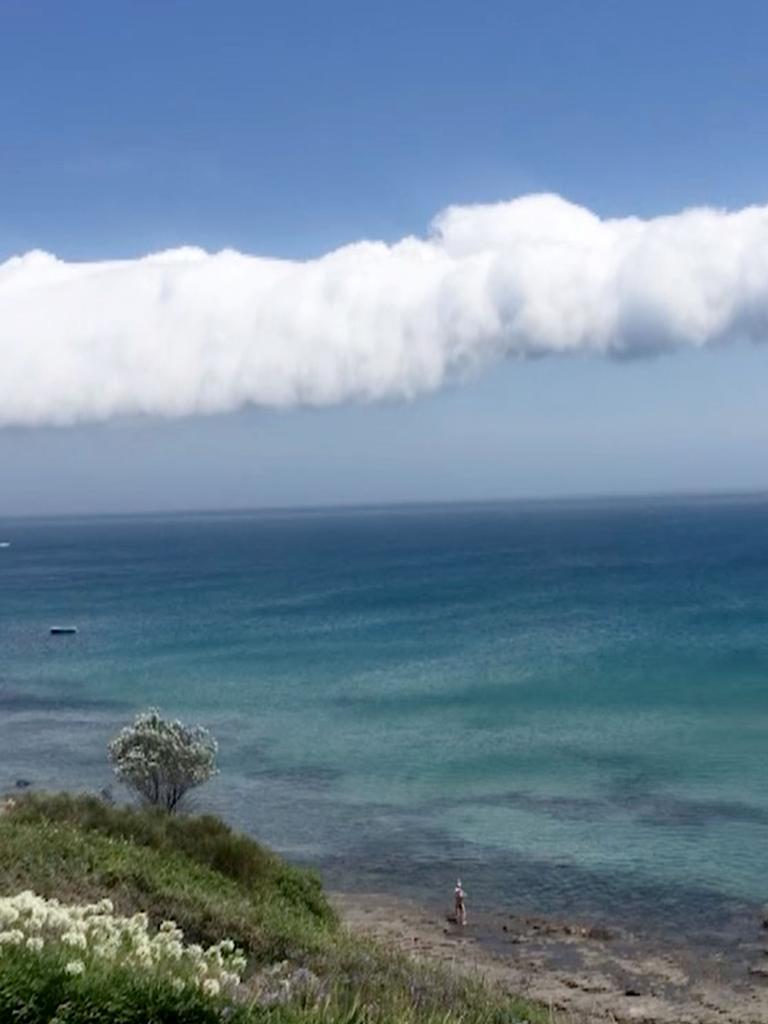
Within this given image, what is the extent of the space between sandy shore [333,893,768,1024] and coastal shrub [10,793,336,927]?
3.81 m

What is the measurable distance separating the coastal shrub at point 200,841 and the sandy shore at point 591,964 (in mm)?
3809

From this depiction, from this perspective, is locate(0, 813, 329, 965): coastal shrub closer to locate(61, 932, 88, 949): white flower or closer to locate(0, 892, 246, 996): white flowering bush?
locate(0, 892, 246, 996): white flowering bush

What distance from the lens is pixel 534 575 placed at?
152000 mm

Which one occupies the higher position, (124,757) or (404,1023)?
(404,1023)

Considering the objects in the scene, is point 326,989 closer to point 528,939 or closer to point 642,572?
point 528,939

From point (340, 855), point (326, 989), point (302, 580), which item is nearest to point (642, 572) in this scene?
point (302, 580)

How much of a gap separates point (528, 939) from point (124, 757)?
56.1ft

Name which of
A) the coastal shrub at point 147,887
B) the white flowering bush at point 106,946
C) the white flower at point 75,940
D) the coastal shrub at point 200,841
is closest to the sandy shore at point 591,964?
the coastal shrub at point 200,841

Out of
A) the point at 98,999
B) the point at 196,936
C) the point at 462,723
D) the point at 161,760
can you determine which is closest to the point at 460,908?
the point at 161,760

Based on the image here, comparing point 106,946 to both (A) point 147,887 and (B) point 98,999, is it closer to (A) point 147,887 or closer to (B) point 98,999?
(B) point 98,999

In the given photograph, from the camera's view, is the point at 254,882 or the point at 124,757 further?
the point at 124,757

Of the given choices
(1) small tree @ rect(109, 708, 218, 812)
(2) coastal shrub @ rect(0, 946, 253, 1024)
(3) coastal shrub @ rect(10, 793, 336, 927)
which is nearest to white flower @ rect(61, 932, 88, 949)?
(2) coastal shrub @ rect(0, 946, 253, 1024)

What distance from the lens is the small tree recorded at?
4262 cm

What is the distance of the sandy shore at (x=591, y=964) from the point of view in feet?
93.5
